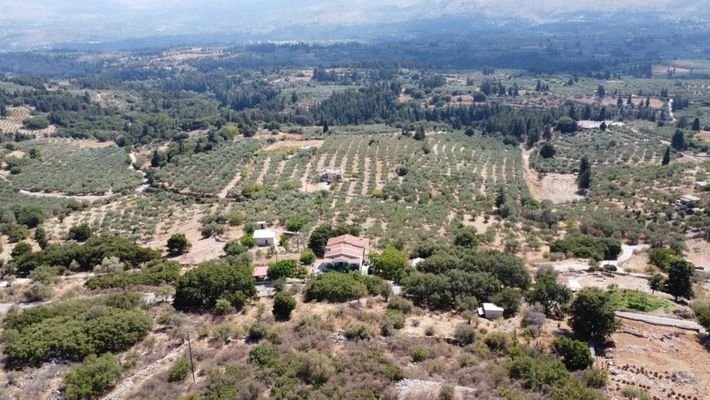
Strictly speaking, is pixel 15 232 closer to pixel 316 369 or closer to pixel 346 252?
pixel 346 252

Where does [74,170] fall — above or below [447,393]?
below

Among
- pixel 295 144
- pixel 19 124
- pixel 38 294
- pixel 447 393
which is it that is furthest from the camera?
pixel 19 124

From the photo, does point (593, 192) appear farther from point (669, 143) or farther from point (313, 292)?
point (313, 292)

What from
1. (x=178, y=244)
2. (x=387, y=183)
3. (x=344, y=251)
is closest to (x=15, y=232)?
(x=178, y=244)

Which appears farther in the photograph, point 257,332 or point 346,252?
point 346,252

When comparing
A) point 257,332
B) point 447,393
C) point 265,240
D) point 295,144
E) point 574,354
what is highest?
point 447,393

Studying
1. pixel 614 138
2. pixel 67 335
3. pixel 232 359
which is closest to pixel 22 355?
pixel 67 335

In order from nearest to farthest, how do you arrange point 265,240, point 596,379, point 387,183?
point 596,379, point 265,240, point 387,183

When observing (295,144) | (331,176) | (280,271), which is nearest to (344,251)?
(280,271)
